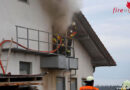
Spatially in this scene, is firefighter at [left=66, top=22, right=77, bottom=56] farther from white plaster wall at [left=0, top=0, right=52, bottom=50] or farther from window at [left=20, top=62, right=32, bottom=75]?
window at [left=20, top=62, right=32, bottom=75]

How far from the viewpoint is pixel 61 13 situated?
18.7 meters

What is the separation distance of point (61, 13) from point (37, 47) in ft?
8.68

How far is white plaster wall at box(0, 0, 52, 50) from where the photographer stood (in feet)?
50.2

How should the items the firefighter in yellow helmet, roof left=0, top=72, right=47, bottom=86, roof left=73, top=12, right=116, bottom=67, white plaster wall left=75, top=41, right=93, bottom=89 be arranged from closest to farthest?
the firefighter in yellow helmet, roof left=0, top=72, right=47, bottom=86, roof left=73, top=12, right=116, bottom=67, white plaster wall left=75, top=41, right=93, bottom=89

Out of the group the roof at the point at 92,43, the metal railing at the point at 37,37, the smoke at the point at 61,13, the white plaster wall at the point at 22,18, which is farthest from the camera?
the roof at the point at 92,43

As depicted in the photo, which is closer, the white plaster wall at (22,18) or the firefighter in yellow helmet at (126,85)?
the firefighter in yellow helmet at (126,85)

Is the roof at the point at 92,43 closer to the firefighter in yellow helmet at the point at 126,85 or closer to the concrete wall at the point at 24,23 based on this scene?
the concrete wall at the point at 24,23

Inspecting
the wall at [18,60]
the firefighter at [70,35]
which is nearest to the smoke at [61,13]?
the firefighter at [70,35]

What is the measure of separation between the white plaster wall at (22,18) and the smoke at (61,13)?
0.40 m

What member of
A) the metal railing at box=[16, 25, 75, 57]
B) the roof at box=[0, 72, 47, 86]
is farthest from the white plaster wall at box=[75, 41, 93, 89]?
the roof at box=[0, 72, 47, 86]

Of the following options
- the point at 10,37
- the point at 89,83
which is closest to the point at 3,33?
the point at 10,37

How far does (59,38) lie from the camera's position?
1823 cm

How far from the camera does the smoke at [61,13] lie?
18438 mm

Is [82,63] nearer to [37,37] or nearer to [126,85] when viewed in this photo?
[37,37]
